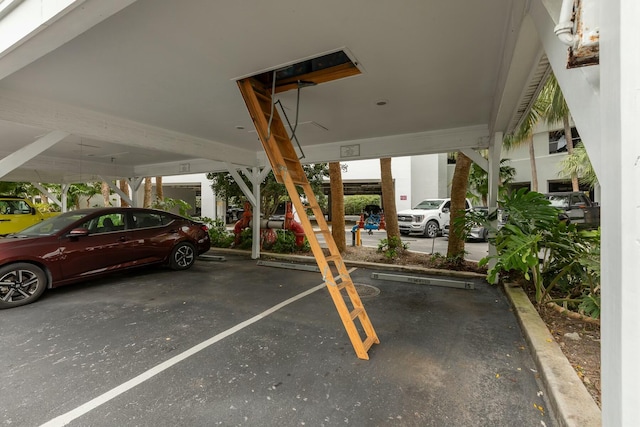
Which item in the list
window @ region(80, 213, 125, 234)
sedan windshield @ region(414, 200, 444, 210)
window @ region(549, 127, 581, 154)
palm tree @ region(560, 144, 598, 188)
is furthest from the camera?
window @ region(549, 127, 581, 154)

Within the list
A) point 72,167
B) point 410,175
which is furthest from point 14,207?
point 410,175

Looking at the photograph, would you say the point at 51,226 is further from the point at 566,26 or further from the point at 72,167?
the point at 566,26

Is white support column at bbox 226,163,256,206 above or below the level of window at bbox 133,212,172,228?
above

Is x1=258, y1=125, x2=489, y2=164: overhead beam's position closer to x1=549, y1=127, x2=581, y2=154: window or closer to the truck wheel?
the truck wheel

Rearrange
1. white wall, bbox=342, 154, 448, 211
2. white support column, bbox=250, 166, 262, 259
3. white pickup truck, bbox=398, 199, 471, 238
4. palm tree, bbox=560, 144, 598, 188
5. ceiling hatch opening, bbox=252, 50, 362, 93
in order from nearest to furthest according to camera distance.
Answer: ceiling hatch opening, bbox=252, 50, 362, 93
white support column, bbox=250, 166, 262, 259
palm tree, bbox=560, 144, 598, 188
white pickup truck, bbox=398, 199, 471, 238
white wall, bbox=342, 154, 448, 211

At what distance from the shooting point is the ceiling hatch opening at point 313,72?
10.7ft

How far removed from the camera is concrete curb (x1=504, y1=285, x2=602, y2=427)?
1.84 meters

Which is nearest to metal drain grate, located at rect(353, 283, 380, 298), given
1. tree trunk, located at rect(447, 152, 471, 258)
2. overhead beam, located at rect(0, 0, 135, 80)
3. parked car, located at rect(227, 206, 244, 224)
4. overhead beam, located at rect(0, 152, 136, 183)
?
tree trunk, located at rect(447, 152, 471, 258)

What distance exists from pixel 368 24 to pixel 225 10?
119 cm

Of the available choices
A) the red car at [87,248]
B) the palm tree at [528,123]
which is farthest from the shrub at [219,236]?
the palm tree at [528,123]

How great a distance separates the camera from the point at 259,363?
2.74 m

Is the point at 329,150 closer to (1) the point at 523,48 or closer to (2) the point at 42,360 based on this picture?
(1) the point at 523,48

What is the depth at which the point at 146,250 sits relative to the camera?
5754 mm
